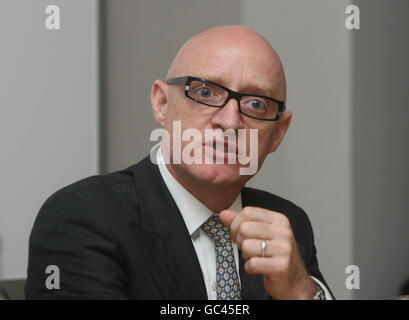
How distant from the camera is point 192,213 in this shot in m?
0.95

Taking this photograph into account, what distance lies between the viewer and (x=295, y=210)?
123cm

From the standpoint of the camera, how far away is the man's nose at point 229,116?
89cm

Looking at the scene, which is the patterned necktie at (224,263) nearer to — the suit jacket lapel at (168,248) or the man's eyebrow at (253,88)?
the suit jacket lapel at (168,248)

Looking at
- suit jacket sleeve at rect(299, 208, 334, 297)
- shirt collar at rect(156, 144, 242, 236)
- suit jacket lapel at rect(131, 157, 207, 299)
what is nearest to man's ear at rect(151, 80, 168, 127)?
shirt collar at rect(156, 144, 242, 236)

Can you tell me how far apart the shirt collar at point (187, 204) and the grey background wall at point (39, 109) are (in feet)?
1.41

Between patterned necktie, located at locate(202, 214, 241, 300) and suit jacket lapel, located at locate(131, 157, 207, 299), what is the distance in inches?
2.0

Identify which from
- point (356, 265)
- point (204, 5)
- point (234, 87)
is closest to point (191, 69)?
point (234, 87)

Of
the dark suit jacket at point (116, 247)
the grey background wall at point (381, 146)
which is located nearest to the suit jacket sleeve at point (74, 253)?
the dark suit jacket at point (116, 247)

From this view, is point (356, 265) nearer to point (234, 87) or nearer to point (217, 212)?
point (217, 212)

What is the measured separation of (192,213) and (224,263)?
0.13 metres

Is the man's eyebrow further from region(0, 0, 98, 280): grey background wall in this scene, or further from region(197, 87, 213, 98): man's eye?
region(0, 0, 98, 280): grey background wall

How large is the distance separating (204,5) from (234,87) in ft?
2.19

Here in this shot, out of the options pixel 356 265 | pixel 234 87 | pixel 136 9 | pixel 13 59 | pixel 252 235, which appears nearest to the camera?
pixel 252 235

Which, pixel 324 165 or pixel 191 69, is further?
pixel 324 165
